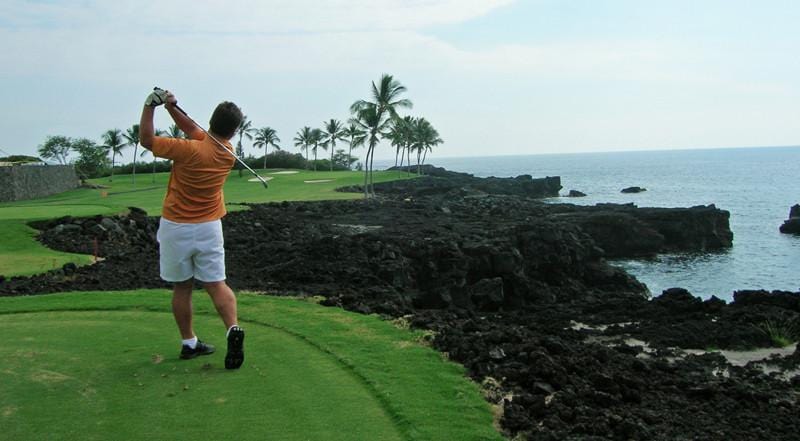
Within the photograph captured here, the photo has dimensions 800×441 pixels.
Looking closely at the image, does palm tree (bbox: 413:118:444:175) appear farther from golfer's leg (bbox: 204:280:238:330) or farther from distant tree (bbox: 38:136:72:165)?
golfer's leg (bbox: 204:280:238:330)

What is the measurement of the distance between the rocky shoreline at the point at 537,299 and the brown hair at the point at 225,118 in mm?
3586

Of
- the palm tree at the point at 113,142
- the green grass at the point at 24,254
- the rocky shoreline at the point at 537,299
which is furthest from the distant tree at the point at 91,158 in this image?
the green grass at the point at 24,254

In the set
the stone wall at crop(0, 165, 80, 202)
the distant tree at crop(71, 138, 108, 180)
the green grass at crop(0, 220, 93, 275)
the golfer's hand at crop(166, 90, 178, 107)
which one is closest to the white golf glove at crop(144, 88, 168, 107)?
the golfer's hand at crop(166, 90, 178, 107)

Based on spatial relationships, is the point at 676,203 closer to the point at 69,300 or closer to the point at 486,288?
the point at 486,288

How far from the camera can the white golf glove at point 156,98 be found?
6531 millimetres

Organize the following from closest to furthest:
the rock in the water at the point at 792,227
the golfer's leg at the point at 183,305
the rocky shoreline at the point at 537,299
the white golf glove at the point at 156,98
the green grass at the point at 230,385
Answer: the green grass at the point at 230,385 < the white golf glove at the point at 156,98 < the rocky shoreline at the point at 537,299 < the golfer's leg at the point at 183,305 < the rock in the water at the point at 792,227

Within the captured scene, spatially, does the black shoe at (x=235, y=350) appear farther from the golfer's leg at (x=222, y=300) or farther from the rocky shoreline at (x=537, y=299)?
the rocky shoreline at (x=537, y=299)

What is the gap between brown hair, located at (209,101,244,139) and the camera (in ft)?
23.2

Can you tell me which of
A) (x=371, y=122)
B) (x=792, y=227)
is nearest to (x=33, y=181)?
(x=371, y=122)

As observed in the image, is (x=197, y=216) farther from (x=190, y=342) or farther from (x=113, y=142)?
(x=113, y=142)

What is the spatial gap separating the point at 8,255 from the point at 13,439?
15.6m

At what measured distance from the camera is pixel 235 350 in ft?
22.7

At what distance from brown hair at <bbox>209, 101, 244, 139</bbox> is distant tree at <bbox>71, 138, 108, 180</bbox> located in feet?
289

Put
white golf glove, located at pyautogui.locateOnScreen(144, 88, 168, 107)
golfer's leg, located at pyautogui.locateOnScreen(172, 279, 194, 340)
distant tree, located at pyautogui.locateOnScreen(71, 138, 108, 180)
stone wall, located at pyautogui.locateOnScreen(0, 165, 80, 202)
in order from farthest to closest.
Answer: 1. distant tree, located at pyautogui.locateOnScreen(71, 138, 108, 180)
2. stone wall, located at pyautogui.locateOnScreen(0, 165, 80, 202)
3. golfer's leg, located at pyautogui.locateOnScreen(172, 279, 194, 340)
4. white golf glove, located at pyautogui.locateOnScreen(144, 88, 168, 107)
